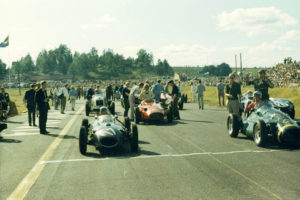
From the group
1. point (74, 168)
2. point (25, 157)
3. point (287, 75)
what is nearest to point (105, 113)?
point (25, 157)

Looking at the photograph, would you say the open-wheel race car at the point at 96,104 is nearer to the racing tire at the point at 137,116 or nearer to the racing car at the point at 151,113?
the racing car at the point at 151,113

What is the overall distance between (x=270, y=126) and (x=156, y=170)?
4.11 metres

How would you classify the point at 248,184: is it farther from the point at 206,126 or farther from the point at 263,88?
the point at 206,126

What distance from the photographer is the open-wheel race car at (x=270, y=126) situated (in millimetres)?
9344

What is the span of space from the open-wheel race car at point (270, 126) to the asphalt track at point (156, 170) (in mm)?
284

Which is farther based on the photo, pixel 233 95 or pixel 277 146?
pixel 233 95

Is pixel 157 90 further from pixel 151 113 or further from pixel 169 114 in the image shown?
pixel 151 113

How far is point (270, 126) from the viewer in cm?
983

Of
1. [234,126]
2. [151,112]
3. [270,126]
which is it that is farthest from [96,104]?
[270,126]

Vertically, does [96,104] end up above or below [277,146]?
above

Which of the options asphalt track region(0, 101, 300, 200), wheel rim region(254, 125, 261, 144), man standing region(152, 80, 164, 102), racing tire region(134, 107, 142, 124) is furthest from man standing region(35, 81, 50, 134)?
wheel rim region(254, 125, 261, 144)

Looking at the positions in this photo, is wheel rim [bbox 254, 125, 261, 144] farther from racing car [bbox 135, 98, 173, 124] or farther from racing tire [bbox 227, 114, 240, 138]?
racing car [bbox 135, 98, 173, 124]

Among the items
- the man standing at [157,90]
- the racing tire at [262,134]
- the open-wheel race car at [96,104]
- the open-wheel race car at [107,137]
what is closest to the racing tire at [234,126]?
the racing tire at [262,134]

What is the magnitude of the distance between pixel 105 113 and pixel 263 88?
5.32 meters
